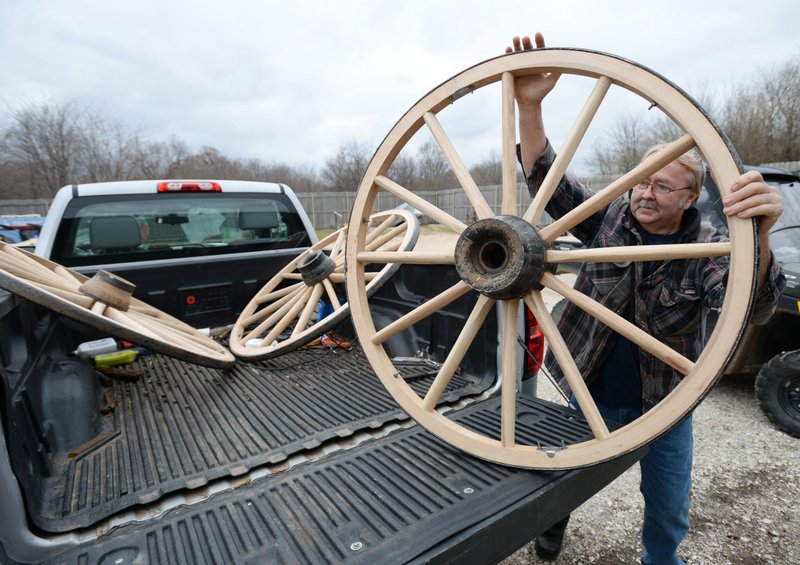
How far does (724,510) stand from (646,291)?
1.93 meters

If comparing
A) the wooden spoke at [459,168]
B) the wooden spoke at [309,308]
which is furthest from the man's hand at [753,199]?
the wooden spoke at [309,308]

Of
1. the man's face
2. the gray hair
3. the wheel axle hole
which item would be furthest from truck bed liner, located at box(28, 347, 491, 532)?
the gray hair

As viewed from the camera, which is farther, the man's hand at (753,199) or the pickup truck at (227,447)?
the pickup truck at (227,447)

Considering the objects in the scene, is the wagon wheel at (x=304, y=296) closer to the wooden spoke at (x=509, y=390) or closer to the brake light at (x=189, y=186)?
the brake light at (x=189, y=186)

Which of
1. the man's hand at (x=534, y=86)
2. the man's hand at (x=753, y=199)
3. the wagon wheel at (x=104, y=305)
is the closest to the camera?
the man's hand at (x=753, y=199)

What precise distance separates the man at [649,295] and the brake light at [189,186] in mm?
2627

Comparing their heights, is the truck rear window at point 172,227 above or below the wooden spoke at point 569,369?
above

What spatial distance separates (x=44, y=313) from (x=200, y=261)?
1125mm

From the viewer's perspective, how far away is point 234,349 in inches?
119

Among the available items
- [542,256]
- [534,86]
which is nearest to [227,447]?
[542,256]

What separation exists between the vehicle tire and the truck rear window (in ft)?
12.6

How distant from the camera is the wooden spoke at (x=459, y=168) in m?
1.69

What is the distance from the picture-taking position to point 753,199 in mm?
1110

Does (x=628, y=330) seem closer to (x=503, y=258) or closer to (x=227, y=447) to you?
(x=503, y=258)
